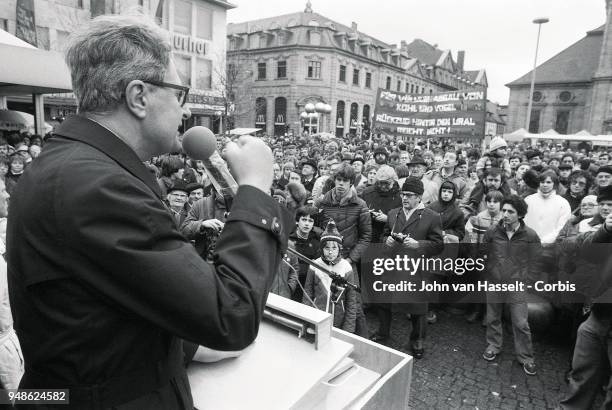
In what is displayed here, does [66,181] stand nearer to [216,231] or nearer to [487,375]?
[216,231]

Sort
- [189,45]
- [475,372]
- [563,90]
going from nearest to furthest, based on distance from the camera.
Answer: [475,372]
[189,45]
[563,90]

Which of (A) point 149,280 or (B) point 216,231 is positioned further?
(B) point 216,231

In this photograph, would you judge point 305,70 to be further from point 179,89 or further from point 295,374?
point 295,374

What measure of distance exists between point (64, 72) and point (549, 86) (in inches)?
2372

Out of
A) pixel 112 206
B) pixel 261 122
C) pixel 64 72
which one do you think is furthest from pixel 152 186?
pixel 261 122

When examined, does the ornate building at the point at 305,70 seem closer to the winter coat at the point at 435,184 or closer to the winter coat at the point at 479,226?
the winter coat at the point at 435,184

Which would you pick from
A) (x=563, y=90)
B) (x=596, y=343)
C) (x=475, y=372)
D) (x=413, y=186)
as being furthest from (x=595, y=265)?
(x=563, y=90)

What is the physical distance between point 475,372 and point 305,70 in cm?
4253

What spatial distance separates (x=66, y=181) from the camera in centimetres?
80

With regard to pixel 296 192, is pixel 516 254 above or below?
below

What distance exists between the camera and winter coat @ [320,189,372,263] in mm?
5332

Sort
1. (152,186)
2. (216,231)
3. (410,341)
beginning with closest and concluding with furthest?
1. (152,186)
2. (216,231)
3. (410,341)

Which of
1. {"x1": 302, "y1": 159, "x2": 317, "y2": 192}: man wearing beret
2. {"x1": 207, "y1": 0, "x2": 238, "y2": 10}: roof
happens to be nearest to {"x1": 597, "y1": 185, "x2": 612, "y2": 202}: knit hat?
{"x1": 302, "y1": 159, "x2": 317, "y2": 192}: man wearing beret

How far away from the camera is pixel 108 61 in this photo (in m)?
0.96
